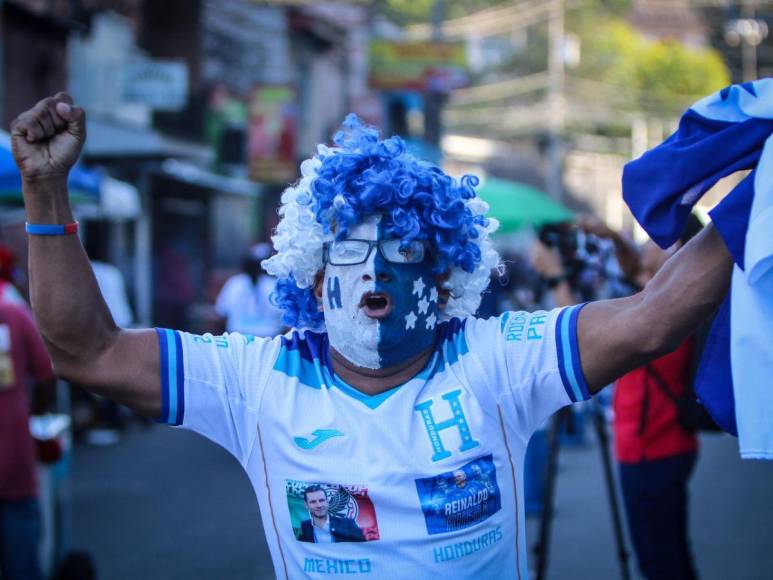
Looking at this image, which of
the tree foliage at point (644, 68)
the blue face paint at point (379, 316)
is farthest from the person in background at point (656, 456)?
the tree foliage at point (644, 68)

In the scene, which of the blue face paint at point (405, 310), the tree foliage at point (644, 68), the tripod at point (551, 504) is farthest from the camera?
the tree foliage at point (644, 68)

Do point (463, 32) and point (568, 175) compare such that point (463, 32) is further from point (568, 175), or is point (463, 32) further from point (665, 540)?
point (665, 540)

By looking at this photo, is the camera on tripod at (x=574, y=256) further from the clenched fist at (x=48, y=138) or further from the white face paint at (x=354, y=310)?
the clenched fist at (x=48, y=138)

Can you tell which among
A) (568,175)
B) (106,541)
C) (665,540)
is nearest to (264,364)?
(665,540)

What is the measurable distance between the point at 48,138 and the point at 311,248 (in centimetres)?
71

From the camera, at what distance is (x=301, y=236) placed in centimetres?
303

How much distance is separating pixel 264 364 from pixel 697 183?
110cm

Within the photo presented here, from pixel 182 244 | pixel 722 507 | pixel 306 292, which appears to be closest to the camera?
pixel 306 292

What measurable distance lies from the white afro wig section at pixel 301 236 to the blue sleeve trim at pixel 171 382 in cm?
39

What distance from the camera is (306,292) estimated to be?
3152 mm

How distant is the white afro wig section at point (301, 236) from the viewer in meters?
3.02

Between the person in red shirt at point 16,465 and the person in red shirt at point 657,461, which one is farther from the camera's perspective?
the person in red shirt at point 16,465

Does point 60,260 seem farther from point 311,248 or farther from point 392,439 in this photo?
point 392,439

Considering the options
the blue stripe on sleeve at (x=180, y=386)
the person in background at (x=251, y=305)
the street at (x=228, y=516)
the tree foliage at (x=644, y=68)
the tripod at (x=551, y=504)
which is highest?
the tree foliage at (x=644, y=68)
